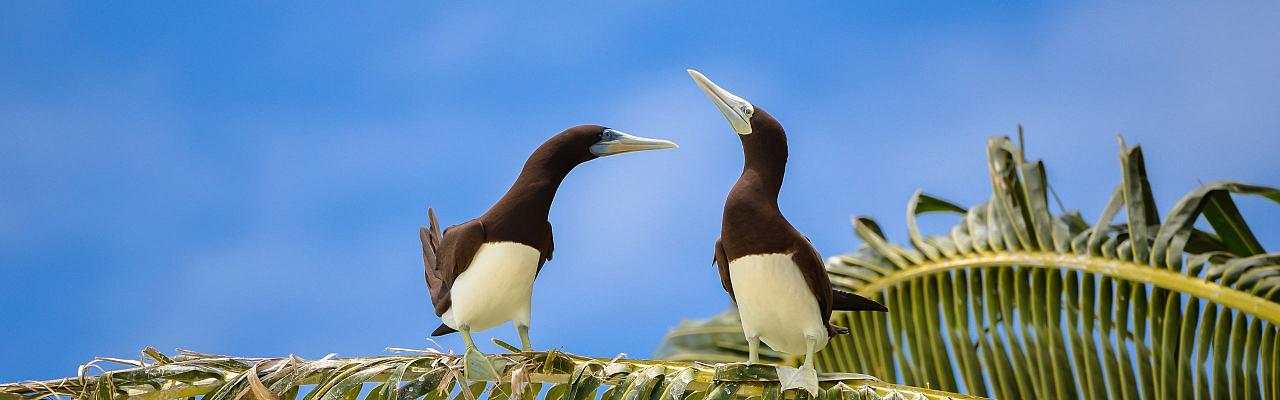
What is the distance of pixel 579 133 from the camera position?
2.00m

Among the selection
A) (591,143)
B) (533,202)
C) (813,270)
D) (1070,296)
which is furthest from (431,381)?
(1070,296)

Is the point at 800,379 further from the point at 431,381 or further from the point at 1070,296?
the point at 1070,296

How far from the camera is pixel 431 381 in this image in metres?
1.78

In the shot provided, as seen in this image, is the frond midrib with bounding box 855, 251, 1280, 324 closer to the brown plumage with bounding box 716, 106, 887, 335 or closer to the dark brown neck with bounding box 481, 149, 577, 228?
the brown plumage with bounding box 716, 106, 887, 335

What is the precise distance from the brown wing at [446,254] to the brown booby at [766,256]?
16.7 inches

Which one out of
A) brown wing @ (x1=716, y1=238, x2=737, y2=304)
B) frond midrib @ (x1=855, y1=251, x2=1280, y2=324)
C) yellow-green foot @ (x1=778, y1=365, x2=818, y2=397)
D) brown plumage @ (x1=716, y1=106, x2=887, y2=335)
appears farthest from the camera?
frond midrib @ (x1=855, y1=251, x2=1280, y2=324)

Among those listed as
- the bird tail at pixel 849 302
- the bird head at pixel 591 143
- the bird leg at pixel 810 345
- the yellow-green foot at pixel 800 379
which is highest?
the bird head at pixel 591 143

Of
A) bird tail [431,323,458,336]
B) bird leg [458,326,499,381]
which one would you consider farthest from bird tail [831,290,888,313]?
bird tail [431,323,458,336]

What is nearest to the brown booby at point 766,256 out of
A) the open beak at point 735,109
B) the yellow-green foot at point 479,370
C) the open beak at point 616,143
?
the open beak at point 735,109

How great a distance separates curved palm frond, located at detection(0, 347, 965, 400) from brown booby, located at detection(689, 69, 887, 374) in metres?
0.11

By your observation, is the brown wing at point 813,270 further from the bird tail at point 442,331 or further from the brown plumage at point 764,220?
the bird tail at point 442,331

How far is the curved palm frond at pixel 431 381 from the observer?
171cm

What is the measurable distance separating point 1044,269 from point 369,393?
7.07ft

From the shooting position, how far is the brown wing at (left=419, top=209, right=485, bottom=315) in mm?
1957
